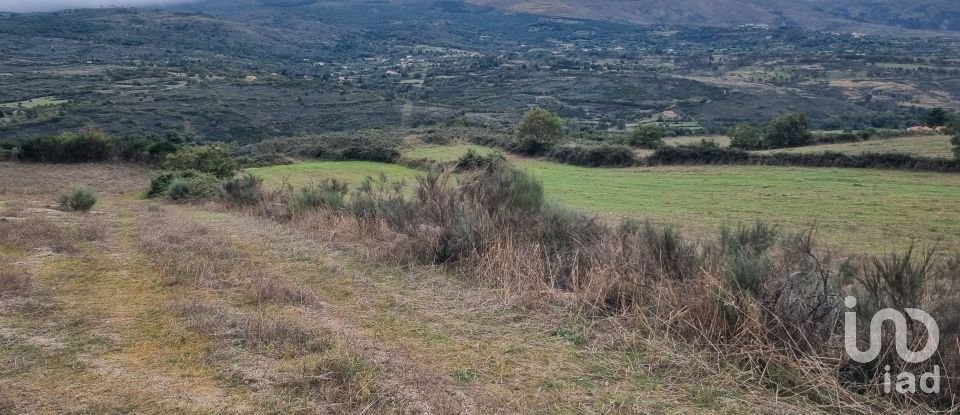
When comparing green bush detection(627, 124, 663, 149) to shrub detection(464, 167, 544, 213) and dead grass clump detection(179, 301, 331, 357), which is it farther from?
dead grass clump detection(179, 301, 331, 357)

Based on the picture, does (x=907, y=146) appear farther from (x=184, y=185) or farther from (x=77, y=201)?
(x=77, y=201)

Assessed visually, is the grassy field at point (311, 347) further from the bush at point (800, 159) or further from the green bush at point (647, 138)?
the green bush at point (647, 138)

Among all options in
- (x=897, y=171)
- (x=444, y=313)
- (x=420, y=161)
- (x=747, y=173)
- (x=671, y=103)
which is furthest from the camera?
(x=671, y=103)

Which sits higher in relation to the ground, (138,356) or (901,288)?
(901,288)

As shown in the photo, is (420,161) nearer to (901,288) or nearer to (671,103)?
(901,288)

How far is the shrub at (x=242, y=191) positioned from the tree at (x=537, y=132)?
89.7 ft

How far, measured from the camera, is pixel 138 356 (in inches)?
206

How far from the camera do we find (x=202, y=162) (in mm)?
30141

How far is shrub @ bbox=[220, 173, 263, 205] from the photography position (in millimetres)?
17938

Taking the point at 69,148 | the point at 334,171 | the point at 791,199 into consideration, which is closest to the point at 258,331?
the point at 791,199

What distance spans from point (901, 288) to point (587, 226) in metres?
4.10

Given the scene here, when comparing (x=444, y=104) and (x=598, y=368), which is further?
(x=444, y=104)

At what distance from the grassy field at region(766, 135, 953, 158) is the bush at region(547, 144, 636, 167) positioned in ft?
31.4

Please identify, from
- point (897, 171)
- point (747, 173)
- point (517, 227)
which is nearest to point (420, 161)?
point (747, 173)
